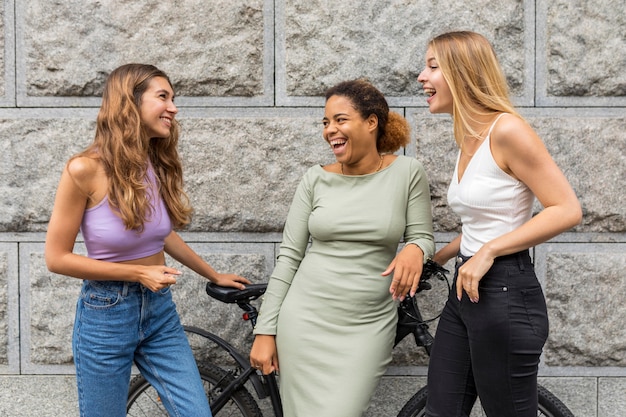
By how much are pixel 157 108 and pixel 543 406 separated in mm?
2002

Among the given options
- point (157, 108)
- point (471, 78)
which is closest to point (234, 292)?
point (157, 108)

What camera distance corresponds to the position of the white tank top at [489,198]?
2195mm

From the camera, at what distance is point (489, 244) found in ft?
7.11

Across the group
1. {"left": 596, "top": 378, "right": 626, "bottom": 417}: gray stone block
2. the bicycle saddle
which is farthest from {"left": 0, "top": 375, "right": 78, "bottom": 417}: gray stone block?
{"left": 596, "top": 378, "right": 626, "bottom": 417}: gray stone block

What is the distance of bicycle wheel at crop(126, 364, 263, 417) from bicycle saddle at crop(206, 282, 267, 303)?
1.19ft

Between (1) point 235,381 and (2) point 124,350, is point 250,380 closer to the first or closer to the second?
(1) point 235,381

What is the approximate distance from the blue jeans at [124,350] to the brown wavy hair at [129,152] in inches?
10.6

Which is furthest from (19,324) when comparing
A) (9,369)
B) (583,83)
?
(583,83)

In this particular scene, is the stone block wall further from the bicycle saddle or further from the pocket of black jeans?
the pocket of black jeans

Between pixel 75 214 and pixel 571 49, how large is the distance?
96.2 inches

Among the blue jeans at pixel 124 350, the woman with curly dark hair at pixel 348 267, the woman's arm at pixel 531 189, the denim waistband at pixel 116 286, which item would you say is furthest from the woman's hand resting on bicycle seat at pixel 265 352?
the woman's arm at pixel 531 189

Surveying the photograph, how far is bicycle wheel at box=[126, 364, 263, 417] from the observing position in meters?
3.18

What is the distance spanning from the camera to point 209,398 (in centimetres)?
319

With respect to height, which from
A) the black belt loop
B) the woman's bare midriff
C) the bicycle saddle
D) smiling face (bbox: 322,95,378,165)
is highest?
smiling face (bbox: 322,95,378,165)
